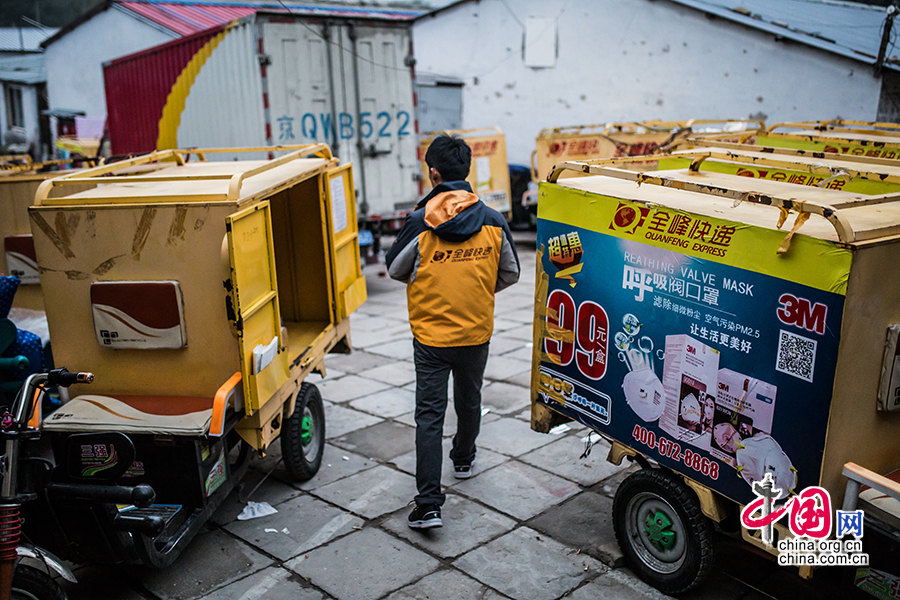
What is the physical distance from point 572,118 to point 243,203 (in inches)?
521

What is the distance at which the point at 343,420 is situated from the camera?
538 centimetres

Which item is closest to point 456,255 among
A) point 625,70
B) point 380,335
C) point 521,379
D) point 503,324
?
point 521,379

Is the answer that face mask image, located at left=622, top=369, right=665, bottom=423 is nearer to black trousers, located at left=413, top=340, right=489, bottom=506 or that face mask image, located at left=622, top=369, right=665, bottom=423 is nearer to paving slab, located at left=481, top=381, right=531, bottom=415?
black trousers, located at left=413, top=340, right=489, bottom=506

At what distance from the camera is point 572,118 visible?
15602 millimetres

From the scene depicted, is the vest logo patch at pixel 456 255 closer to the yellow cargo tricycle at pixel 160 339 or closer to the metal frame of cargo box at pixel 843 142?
the yellow cargo tricycle at pixel 160 339

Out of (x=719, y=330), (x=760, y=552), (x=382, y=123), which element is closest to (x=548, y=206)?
(x=719, y=330)

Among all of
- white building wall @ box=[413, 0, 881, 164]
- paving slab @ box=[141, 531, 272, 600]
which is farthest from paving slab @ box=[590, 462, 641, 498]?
white building wall @ box=[413, 0, 881, 164]

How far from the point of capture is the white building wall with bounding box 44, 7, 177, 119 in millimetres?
17609

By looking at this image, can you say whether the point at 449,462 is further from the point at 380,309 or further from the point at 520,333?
the point at 380,309

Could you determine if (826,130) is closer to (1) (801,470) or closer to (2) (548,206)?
(2) (548,206)

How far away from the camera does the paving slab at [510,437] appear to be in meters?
4.79

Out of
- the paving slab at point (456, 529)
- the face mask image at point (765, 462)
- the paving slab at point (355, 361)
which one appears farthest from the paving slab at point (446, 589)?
the paving slab at point (355, 361)

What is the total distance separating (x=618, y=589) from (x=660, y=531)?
0.35 metres

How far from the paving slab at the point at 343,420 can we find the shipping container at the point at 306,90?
4.25m
